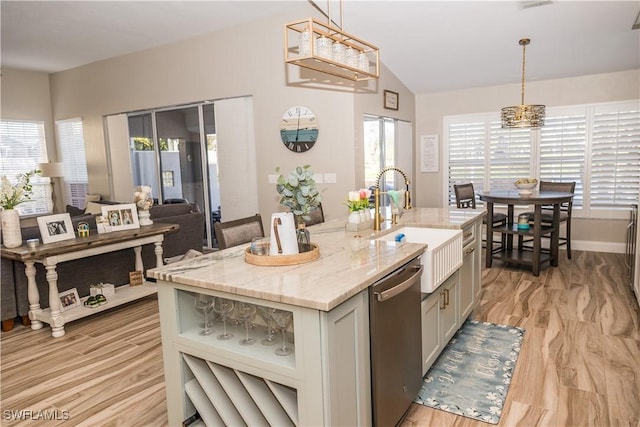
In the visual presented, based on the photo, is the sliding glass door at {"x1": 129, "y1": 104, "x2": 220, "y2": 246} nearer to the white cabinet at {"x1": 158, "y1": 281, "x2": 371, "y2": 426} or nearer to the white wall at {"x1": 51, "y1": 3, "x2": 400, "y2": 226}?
the white wall at {"x1": 51, "y1": 3, "x2": 400, "y2": 226}

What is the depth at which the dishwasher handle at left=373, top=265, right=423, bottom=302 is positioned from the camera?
5.93 ft

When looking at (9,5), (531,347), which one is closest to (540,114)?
(531,347)

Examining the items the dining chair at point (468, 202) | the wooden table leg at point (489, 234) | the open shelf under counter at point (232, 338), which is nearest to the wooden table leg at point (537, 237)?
the wooden table leg at point (489, 234)

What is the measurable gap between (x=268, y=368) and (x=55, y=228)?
2.79m

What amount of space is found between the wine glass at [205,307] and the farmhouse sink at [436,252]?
113cm

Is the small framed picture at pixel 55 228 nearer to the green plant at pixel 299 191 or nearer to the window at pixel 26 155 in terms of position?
the green plant at pixel 299 191

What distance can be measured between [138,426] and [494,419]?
1.84 m

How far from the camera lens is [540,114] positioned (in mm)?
4438

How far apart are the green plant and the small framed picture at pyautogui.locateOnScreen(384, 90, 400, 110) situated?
11.9ft

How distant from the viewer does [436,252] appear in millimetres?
2373

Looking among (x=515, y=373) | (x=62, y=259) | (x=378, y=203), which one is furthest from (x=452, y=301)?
(x=62, y=259)

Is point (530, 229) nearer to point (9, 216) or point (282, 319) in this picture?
point (282, 319)

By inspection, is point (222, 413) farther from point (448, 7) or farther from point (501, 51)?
point (501, 51)

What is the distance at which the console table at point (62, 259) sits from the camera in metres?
3.28
